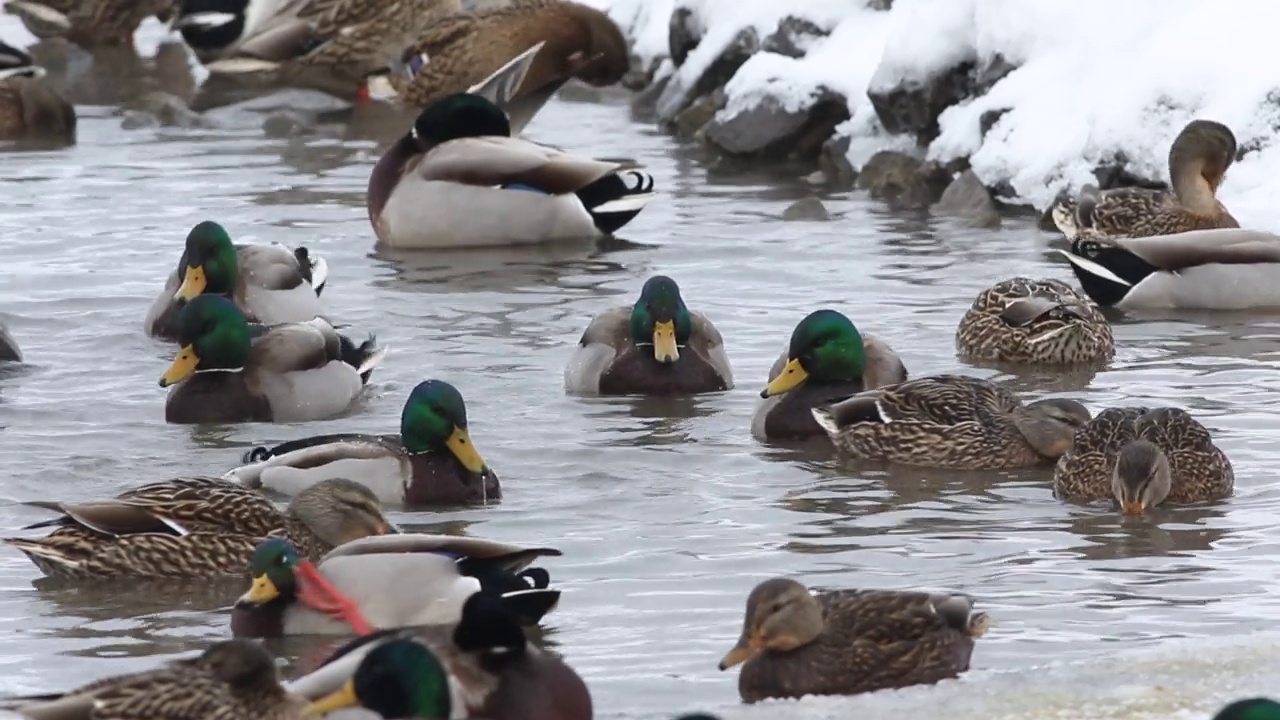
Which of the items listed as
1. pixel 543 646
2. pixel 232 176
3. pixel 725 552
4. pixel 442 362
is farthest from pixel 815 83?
pixel 543 646

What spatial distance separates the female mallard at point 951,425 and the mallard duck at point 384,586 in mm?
2782

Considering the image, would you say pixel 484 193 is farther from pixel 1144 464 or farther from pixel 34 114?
pixel 1144 464

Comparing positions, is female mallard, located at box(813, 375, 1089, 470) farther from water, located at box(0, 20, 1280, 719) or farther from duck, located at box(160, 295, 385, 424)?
duck, located at box(160, 295, 385, 424)

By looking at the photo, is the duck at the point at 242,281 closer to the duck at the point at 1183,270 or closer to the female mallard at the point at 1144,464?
the duck at the point at 1183,270

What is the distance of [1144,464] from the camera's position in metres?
9.78

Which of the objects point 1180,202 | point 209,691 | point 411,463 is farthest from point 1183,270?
point 209,691

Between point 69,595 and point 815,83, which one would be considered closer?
point 69,595

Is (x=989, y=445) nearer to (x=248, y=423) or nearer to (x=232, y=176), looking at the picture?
(x=248, y=423)

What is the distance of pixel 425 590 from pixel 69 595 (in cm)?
149

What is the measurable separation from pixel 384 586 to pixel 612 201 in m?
8.14

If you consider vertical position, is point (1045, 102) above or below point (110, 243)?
above

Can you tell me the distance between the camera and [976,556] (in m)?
9.27

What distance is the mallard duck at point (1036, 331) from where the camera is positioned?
Answer: 12.5 meters

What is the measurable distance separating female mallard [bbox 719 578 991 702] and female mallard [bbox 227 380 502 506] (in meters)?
2.53
